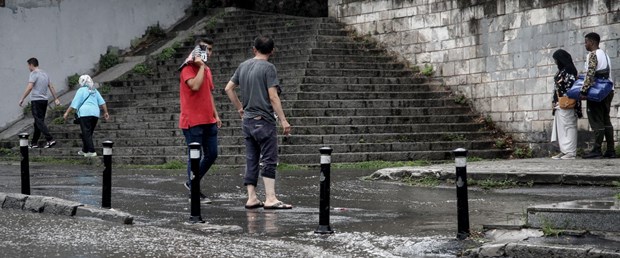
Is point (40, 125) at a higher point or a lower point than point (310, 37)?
lower

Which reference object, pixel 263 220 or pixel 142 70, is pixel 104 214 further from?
pixel 142 70

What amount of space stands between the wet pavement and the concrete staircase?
139 inches

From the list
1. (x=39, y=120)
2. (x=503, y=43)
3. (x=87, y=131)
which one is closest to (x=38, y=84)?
(x=39, y=120)

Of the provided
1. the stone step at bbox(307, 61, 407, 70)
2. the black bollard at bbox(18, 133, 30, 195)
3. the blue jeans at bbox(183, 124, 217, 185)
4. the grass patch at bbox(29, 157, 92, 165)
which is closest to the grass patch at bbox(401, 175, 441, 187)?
the blue jeans at bbox(183, 124, 217, 185)

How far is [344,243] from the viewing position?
842 centimetres

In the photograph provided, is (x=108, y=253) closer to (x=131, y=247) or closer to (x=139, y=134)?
(x=131, y=247)

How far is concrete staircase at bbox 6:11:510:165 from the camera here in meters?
18.1

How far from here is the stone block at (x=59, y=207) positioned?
10180 mm

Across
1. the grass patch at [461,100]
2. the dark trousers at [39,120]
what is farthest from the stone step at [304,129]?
the grass patch at [461,100]

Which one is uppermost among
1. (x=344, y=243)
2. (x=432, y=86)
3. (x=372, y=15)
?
(x=372, y=15)

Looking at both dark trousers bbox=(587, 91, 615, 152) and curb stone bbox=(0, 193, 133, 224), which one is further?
dark trousers bbox=(587, 91, 615, 152)

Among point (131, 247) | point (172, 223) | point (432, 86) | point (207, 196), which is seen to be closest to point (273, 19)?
point (432, 86)

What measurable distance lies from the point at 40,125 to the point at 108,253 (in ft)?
41.6

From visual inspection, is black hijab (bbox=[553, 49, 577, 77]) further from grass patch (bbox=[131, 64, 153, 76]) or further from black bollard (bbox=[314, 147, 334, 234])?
grass patch (bbox=[131, 64, 153, 76])
